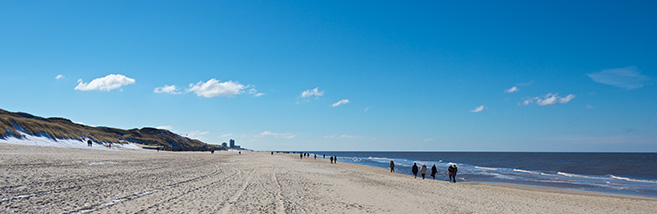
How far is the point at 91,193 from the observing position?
10.8 m

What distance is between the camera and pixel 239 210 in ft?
31.2

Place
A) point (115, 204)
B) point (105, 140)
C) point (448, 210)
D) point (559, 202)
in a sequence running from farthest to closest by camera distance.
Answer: point (105, 140)
point (559, 202)
point (448, 210)
point (115, 204)

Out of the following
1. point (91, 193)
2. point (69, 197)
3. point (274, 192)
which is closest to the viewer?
point (69, 197)

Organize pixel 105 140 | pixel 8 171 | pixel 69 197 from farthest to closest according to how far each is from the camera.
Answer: pixel 105 140, pixel 8 171, pixel 69 197

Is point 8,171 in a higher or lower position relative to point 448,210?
higher

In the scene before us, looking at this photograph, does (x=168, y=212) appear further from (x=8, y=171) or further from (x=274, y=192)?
(x=8, y=171)

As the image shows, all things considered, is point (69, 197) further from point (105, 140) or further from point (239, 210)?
point (105, 140)

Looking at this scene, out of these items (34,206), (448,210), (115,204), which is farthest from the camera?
(448,210)

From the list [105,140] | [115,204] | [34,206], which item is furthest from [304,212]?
[105,140]

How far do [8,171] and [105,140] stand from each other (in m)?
64.7

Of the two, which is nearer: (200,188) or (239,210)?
(239,210)

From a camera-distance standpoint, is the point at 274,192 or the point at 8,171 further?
the point at 8,171

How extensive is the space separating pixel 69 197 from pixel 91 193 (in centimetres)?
91

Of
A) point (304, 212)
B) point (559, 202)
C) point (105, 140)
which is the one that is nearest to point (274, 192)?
point (304, 212)
